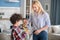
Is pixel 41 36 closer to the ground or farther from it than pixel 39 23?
closer to the ground

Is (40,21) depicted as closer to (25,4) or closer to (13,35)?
(13,35)

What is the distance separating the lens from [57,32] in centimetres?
588

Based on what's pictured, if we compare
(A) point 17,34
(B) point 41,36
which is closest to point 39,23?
(B) point 41,36

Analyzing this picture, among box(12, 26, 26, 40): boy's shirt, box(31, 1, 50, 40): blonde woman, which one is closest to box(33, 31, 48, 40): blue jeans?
box(31, 1, 50, 40): blonde woman

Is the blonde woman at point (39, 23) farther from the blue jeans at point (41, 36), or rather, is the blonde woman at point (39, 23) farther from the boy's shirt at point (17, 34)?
the boy's shirt at point (17, 34)

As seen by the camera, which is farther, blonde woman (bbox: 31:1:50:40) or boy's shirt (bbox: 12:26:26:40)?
blonde woman (bbox: 31:1:50:40)

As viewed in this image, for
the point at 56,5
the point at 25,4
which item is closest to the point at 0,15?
the point at 25,4

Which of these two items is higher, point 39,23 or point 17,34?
point 39,23

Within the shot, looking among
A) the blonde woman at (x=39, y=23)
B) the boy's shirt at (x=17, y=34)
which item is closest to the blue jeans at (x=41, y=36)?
the blonde woman at (x=39, y=23)

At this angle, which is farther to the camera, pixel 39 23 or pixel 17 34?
pixel 39 23

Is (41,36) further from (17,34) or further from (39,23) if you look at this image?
(17,34)

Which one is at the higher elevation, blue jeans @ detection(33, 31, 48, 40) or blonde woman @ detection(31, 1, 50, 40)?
blonde woman @ detection(31, 1, 50, 40)

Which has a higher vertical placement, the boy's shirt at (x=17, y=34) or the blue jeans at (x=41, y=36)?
the boy's shirt at (x=17, y=34)

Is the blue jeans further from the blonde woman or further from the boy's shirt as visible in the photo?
the boy's shirt
